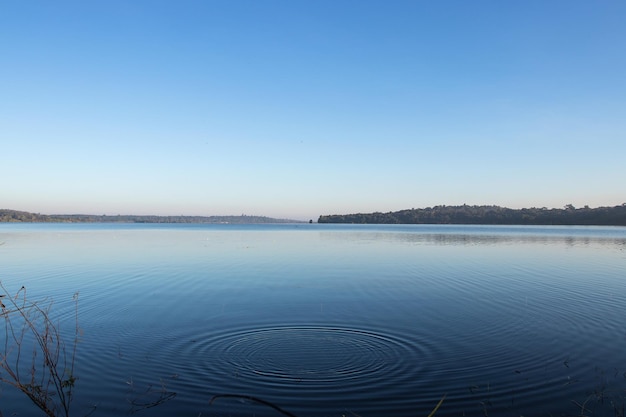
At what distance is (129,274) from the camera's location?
1045 inches

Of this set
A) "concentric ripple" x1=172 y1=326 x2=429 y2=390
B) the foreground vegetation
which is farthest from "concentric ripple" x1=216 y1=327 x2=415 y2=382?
the foreground vegetation

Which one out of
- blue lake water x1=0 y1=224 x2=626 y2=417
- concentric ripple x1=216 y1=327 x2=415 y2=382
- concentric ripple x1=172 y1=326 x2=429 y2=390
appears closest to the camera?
blue lake water x1=0 y1=224 x2=626 y2=417

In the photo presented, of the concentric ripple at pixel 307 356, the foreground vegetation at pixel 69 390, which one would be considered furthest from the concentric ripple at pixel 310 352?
the foreground vegetation at pixel 69 390

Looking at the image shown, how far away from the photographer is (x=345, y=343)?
1191cm

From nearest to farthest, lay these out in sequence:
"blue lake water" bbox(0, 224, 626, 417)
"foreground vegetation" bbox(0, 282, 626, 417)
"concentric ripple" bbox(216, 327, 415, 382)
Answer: "foreground vegetation" bbox(0, 282, 626, 417)
"blue lake water" bbox(0, 224, 626, 417)
"concentric ripple" bbox(216, 327, 415, 382)

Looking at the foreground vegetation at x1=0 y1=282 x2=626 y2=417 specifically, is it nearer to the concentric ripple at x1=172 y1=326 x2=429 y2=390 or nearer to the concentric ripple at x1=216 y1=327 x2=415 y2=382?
the concentric ripple at x1=172 y1=326 x2=429 y2=390

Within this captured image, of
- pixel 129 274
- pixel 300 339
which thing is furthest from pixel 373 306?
pixel 129 274

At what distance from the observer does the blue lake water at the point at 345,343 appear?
27.2 ft

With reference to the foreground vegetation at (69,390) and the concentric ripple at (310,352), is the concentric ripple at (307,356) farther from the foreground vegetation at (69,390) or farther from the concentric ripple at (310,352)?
the foreground vegetation at (69,390)

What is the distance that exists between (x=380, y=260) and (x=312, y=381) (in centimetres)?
2642

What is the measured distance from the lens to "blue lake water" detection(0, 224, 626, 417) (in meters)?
8.30

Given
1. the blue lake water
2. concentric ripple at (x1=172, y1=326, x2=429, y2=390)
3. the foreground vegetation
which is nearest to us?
the foreground vegetation

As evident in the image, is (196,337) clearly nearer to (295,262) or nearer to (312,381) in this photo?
(312,381)

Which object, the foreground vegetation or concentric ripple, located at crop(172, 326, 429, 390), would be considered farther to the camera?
concentric ripple, located at crop(172, 326, 429, 390)
